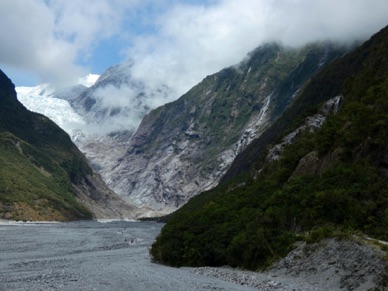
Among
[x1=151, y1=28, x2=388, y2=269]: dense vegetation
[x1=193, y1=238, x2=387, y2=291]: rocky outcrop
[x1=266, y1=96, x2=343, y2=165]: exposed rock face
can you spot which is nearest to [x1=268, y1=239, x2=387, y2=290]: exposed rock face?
[x1=193, y1=238, x2=387, y2=291]: rocky outcrop

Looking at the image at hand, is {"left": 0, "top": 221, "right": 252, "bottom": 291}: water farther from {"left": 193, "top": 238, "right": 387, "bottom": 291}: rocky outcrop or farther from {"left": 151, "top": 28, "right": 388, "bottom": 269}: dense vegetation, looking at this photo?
{"left": 151, "top": 28, "right": 388, "bottom": 269}: dense vegetation

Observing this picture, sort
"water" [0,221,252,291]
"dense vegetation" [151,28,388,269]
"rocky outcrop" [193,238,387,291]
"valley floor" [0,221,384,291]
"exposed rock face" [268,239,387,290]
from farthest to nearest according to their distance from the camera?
1. "dense vegetation" [151,28,388,269]
2. "water" [0,221,252,291]
3. "valley floor" [0,221,384,291]
4. "rocky outcrop" [193,238,387,291]
5. "exposed rock face" [268,239,387,290]

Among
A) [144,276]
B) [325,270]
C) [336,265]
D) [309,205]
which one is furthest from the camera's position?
[309,205]

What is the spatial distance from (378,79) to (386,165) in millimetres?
26164

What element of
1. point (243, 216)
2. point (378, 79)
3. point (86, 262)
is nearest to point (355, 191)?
point (243, 216)

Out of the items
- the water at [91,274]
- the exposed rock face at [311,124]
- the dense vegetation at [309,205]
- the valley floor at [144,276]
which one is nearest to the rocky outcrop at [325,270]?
the valley floor at [144,276]

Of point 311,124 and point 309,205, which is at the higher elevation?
point 311,124

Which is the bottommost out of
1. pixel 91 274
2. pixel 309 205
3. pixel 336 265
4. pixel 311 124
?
pixel 336 265

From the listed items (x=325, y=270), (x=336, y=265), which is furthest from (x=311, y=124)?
(x=336, y=265)

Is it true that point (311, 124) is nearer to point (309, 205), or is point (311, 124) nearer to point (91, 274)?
point (309, 205)

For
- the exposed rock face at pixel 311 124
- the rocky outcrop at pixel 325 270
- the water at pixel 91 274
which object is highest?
the exposed rock face at pixel 311 124

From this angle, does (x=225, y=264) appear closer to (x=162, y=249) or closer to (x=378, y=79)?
(x=162, y=249)

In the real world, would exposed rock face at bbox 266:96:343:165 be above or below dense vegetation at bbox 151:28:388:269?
above

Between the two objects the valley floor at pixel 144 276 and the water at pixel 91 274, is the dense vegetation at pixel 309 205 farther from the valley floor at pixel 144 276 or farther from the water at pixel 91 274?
the water at pixel 91 274
